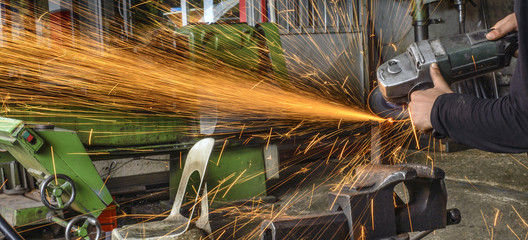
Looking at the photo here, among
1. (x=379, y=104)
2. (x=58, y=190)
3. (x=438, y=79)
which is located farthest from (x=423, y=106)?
(x=58, y=190)

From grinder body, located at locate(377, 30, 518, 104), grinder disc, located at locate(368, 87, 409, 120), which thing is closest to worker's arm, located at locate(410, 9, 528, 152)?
grinder body, located at locate(377, 30, 518, 104)

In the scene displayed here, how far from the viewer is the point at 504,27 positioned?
6.57ft

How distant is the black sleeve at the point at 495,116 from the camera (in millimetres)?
1375

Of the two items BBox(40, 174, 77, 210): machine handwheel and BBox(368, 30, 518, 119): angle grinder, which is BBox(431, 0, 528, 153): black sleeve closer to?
BBox(368, 30, 518, 119): angle grinder

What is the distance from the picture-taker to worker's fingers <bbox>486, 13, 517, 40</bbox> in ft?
6.43

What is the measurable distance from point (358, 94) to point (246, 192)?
3024 mm

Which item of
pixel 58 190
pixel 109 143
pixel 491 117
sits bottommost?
pixel 58 190

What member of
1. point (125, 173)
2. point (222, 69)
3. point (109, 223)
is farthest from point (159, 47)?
point (109, 223)

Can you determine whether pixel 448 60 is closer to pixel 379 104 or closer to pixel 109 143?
pixel 379 104

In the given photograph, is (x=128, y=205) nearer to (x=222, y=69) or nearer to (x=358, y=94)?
(x=222, y=69)

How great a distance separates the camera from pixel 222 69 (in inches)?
176

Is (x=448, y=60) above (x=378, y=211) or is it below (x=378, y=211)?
above

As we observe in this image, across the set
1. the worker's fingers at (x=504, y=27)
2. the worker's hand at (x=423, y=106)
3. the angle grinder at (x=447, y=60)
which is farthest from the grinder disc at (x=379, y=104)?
the worker's hand at (x=423, y=106)

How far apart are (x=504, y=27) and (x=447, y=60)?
0.80 ft
